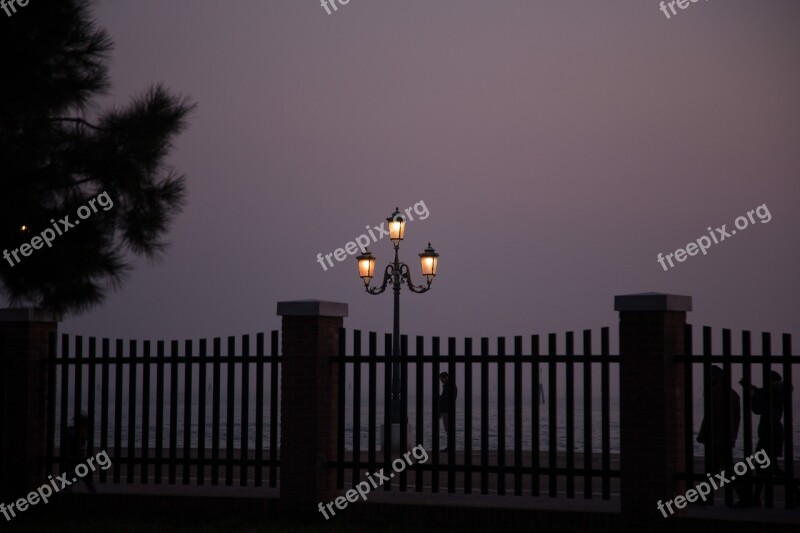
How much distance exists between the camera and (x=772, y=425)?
11.4 m

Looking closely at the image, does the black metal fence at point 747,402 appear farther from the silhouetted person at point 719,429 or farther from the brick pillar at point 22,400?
the brick pillar at point 22,400

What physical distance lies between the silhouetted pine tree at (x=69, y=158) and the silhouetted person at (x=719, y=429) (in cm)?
625

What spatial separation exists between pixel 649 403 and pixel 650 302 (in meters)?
1.07

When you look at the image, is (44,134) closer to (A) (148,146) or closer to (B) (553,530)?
(A) (148,146)

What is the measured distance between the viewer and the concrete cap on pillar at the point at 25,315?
13.7 metres

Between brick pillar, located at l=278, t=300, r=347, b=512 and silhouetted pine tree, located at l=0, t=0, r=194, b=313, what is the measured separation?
6.94 feet

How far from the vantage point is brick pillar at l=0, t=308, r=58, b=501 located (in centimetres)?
1366

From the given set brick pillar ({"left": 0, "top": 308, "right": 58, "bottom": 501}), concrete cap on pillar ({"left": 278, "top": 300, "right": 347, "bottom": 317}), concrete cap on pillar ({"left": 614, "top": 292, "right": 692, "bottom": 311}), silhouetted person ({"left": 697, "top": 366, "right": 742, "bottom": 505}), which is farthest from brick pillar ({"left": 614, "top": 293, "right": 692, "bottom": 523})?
brick pillar ({"left": 0, "top": 308, "right": 58, "bottom": 501})

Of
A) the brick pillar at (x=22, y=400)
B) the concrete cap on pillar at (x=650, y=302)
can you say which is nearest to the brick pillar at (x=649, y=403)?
the concrete cap on pillar at (x=650, y=302)

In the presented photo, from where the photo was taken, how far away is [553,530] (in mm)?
11102

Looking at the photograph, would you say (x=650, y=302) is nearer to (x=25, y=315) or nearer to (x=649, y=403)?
(x=649, y=403)

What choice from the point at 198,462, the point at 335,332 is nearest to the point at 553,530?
the point at 335,332

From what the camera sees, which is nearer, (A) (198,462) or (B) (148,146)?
(B) (148,146)

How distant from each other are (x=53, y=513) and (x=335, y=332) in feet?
14.8
